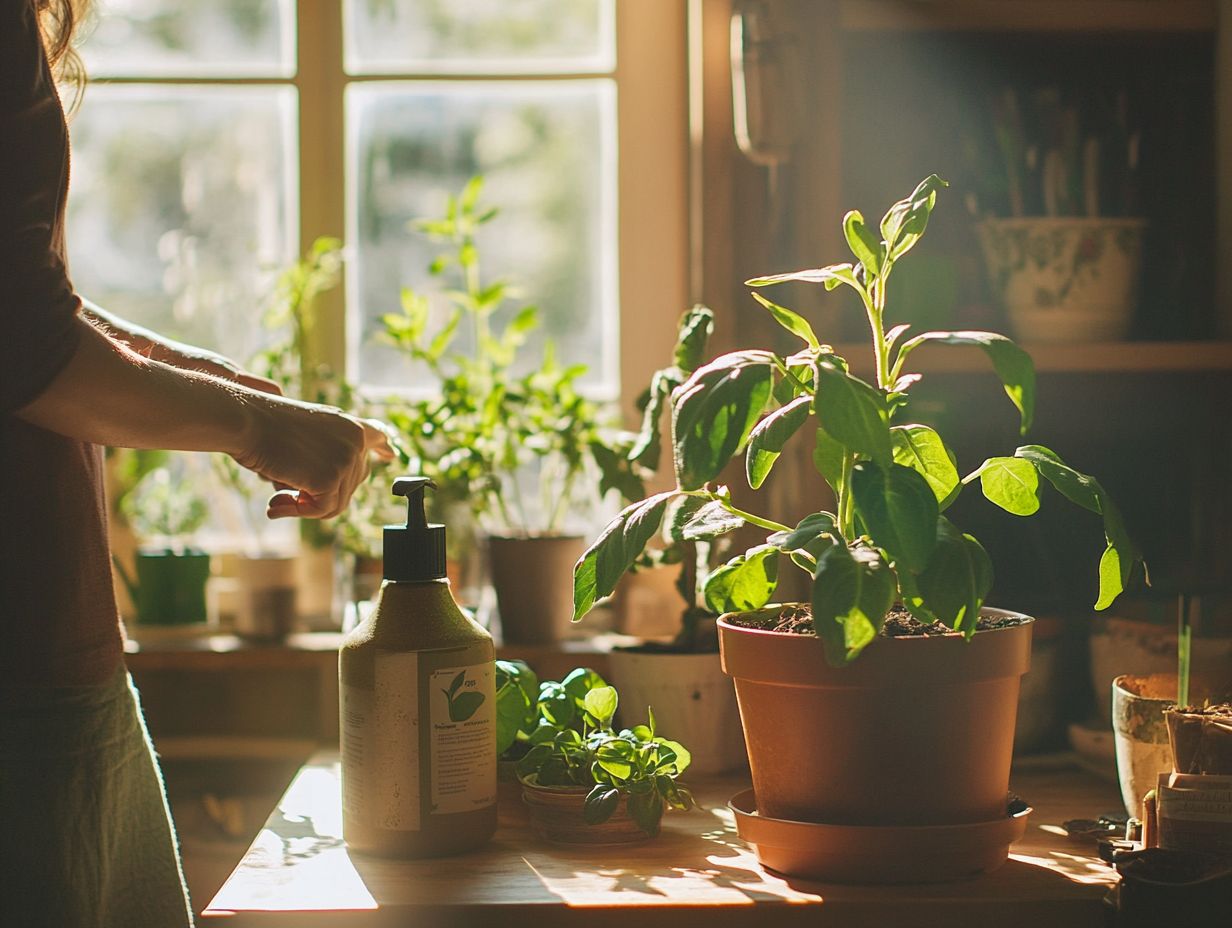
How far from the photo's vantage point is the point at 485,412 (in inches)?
55.8

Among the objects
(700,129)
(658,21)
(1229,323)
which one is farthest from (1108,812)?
(658,21)

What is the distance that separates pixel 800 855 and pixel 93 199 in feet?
4.44

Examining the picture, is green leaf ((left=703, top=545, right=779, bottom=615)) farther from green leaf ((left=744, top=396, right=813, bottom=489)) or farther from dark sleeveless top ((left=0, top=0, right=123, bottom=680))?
dark sleeveless top ((left=0, top=0, right=123, bottom=680))

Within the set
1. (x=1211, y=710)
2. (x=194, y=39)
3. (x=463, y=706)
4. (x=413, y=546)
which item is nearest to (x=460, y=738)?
(x=463, y=706)

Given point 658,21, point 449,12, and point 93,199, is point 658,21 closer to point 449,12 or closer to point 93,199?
point 449,12

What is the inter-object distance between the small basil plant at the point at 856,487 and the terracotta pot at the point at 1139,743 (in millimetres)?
171

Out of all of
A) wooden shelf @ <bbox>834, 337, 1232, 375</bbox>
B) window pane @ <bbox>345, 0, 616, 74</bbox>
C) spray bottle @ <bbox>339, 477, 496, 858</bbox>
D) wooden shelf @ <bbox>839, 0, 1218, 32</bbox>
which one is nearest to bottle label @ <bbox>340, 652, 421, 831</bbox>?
spray bottle @ <bbox>339, 477, 496, 858</bbox>

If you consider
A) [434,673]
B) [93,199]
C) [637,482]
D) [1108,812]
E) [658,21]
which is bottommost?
[1108,812]

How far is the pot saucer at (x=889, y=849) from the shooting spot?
0.82 m

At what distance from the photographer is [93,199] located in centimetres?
172

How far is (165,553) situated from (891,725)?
41.6 inches

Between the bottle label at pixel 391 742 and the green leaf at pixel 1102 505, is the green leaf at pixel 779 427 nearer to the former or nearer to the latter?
the green leaf at pixel 1102 505

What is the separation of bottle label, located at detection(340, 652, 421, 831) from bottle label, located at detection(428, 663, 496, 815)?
0.04ft

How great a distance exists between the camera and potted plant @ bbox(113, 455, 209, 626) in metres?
1.57
